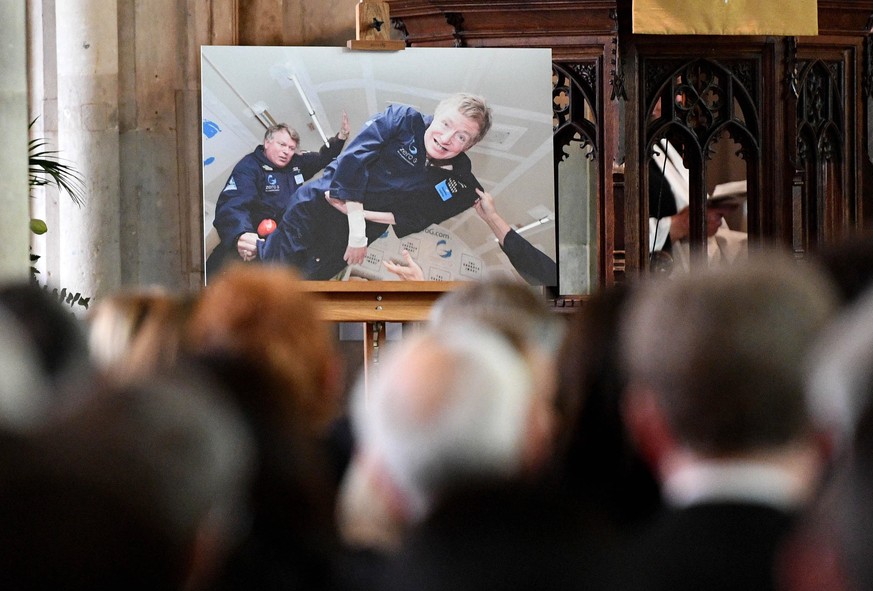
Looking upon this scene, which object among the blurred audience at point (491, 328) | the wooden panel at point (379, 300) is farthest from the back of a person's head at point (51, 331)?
the wooden panel at point (379, 300)

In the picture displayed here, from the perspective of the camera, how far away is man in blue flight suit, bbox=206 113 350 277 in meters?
6.65

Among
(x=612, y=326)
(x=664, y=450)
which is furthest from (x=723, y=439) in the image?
(x=612, y=326)

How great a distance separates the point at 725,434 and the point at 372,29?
5676mm

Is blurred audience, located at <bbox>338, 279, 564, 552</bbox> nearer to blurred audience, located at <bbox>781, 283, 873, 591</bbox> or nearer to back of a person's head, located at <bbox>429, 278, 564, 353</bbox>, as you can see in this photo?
back of a person's head, located at <bbox>429, 278, 564, 353</bbox>

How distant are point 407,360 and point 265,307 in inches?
26.3

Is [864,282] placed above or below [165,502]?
above

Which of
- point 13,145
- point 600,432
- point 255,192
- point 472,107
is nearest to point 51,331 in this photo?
point 600,432

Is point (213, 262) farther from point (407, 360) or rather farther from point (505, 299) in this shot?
point (407, 360)

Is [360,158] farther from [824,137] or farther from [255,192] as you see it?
[824,137]

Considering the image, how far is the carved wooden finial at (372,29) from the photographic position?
666 cm

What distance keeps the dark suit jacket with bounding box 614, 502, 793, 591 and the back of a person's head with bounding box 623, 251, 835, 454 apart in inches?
2.8

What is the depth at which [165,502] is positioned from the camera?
108 centimetres

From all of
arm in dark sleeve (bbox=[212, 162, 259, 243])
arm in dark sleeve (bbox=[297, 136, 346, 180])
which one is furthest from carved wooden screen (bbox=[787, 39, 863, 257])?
arm in dark sleeve (bbox=[212, 162, 259, 243])

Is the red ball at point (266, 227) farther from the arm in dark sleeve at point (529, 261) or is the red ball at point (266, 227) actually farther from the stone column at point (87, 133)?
the stone column at point (87, 133)
